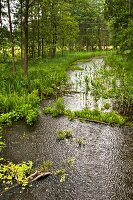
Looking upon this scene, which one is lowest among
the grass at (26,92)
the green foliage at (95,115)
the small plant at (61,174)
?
the small plant at (61,174)

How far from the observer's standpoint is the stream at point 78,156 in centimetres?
838

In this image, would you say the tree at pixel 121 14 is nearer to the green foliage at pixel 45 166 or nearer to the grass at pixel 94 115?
the grass at pixel 94 115

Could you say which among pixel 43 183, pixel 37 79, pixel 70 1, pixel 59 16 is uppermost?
pixel 59 16

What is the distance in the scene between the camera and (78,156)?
10641 millimetres

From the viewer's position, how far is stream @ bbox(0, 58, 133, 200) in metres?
8.38

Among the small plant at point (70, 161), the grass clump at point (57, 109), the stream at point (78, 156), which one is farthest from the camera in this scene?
the grass clump at point (57, 109)

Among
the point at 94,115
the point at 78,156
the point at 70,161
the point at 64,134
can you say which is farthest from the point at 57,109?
the point at 70,161

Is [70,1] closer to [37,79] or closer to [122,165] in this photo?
[37,79]

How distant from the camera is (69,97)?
61.8ft

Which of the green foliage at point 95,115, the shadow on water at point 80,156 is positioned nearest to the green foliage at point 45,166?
the shadow on water at point 80,156

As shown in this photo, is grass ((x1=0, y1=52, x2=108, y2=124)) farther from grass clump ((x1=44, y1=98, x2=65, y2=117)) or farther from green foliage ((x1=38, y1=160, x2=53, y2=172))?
green foliage ((x1=38, y1=160, x2=53, y2=172))

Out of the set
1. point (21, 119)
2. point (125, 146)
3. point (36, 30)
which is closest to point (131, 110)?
point (125, 146)

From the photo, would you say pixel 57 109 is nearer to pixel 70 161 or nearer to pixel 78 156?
pixel 78 156

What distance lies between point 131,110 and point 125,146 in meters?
4.47
